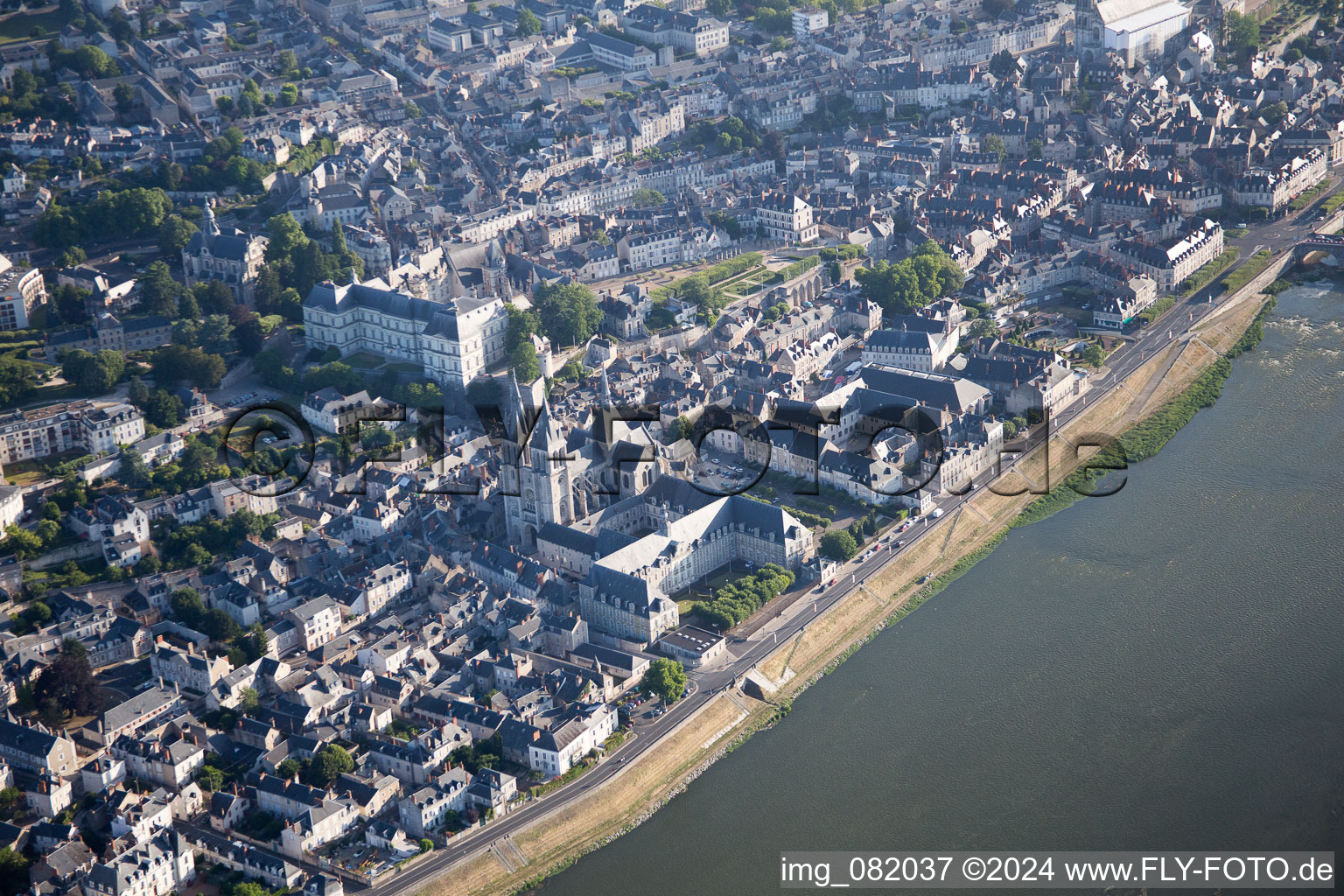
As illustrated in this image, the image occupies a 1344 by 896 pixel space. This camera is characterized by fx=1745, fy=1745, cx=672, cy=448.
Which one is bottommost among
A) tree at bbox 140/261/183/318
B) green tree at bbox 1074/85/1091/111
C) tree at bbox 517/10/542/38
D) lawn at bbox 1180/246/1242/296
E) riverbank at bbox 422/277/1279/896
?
riverbank at bbox 422/277/1279/896

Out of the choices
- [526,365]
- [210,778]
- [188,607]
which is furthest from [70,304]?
[210,778]

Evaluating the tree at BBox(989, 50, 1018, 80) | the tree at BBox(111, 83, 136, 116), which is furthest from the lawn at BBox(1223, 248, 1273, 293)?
the tree at BBox(111, 83, 136, 116)

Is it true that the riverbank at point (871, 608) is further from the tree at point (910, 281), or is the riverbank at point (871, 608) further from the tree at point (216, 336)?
the tree at point (216, 336)

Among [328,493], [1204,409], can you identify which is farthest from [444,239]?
[1204,409]

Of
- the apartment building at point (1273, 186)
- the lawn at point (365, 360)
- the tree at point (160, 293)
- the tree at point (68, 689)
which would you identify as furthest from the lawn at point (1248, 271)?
the tree at point (68, 689)

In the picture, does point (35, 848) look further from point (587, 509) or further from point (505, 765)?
point (587, 509)

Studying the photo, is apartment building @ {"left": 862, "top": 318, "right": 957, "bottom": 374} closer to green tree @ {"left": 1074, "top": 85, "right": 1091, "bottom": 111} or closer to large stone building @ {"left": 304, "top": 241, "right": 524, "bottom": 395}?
large stone building @ {"left": 304, "top": 241, "right": 524, "bottom": 395}
